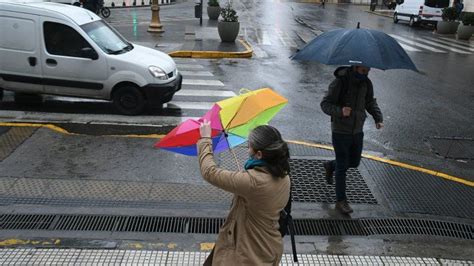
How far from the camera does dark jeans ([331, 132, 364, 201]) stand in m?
5.15

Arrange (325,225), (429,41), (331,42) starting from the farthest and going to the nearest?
(429,41), (325,225), (331,42)

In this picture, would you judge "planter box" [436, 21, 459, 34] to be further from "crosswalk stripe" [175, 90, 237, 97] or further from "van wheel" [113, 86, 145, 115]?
"van wheel" [113, 86, 145, 115]

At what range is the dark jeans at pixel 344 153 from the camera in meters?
5.15

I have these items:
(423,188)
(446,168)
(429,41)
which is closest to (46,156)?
(423,188)

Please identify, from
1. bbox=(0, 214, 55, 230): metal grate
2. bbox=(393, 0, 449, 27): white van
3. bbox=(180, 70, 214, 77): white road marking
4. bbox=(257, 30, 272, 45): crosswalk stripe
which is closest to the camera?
bbox=(0, 214, 55, 230): metal grate

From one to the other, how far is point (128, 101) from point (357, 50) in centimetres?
556

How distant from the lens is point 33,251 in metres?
4.45

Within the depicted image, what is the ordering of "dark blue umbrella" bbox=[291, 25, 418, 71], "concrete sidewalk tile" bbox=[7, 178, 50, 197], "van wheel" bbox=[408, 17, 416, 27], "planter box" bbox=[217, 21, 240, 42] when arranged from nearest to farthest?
"dark blue umbrella" bbox=[291, 25, 418, 71] → "concrete sidewalk tile" bbox=[7, 178, 50, 197] → "planter box" bbox=[217, 21, 240, 42] → "van wheel" bbox=[408, 17, 416, 27]

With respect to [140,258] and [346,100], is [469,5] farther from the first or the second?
[140,258]

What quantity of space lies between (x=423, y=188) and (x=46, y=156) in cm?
514

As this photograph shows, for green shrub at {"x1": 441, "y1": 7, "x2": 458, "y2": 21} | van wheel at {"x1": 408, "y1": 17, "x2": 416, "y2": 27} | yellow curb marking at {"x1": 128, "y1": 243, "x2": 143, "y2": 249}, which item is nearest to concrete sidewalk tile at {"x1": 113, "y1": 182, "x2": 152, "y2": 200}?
yellow curb marking at {"x1": 128, "y1": 243, "x2": 143, "y2": 249}

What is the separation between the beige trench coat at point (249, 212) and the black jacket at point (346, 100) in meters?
2.33

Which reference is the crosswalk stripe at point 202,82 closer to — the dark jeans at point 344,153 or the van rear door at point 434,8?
the dark jeans at point 344,153

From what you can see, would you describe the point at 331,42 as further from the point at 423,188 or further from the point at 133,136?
the point at 133,136
